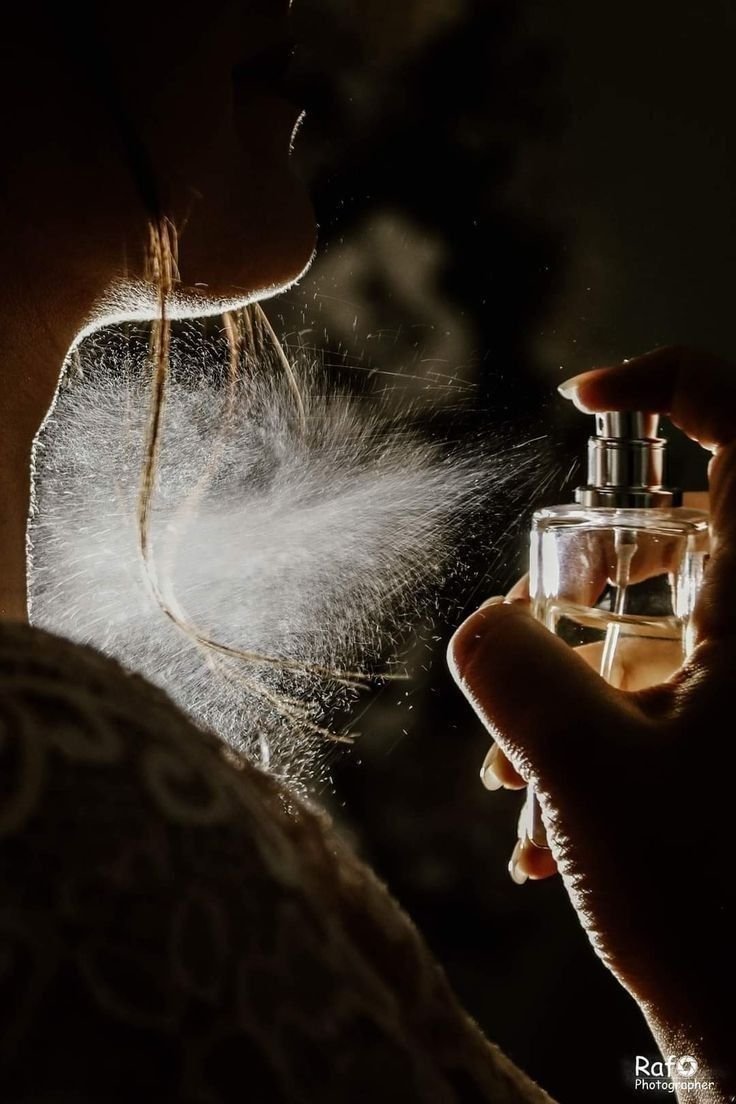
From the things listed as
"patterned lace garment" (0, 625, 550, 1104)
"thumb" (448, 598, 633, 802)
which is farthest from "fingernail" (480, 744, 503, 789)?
"patterned lace garment" (0, 625, 550, 1104)

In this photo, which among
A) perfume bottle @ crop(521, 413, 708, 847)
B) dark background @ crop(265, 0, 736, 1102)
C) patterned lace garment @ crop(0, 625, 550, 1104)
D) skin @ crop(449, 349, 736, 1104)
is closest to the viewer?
patterned lace garment @ crop(0, 625, 550, 1104)

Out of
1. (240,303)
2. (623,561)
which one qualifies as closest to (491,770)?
(623,561)

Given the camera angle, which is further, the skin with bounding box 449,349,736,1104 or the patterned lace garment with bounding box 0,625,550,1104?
the skin with bounding box 449,349,736,1104

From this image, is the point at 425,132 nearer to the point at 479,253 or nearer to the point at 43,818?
the point at 479,253

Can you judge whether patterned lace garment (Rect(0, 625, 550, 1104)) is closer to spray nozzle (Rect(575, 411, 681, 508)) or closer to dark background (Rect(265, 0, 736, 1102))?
spray nozzle (Rect(575, 411, 681, 508))

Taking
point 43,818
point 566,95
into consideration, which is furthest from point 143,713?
point 566,95

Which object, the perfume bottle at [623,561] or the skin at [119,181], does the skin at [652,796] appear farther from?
the skin at [119,181]

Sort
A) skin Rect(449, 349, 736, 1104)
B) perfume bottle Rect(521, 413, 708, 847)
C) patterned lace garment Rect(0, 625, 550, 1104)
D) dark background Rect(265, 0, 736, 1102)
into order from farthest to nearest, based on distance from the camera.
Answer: dark background Rect(265, 0, 736, 1102), perfume bottle Rect(521, 413, 708, 847), skin Rect(449, 349, 736, 1104), patterned lace garment Rect(0, 625, 550, 1104)

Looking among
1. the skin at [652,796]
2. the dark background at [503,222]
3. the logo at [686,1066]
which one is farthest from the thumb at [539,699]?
the dark background at [503,222]

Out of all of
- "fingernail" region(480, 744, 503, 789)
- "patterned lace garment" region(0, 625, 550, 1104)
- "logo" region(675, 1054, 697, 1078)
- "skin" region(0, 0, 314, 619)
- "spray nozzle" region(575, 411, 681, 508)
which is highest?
"skin" region(0, 0, 314, 619)
